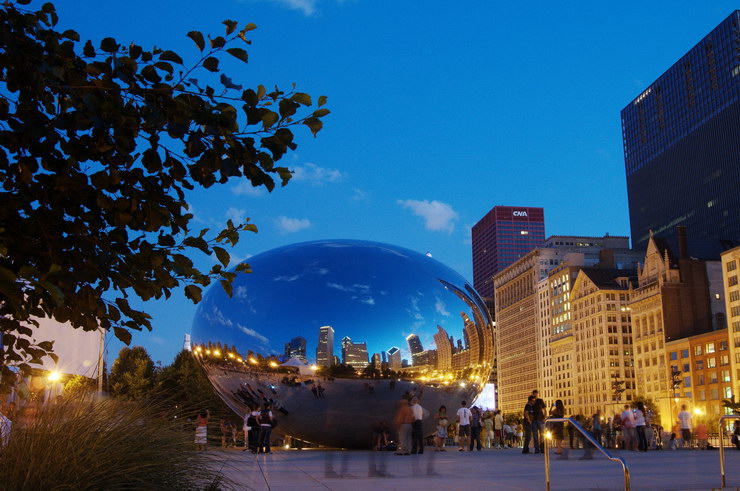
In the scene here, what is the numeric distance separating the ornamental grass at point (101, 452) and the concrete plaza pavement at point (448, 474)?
21.6 inches

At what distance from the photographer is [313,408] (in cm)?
1725

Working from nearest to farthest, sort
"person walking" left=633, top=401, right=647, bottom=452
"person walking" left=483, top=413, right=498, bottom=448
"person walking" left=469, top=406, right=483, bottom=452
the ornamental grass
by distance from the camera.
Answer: the ornamental grass
"person walking" left=469, top=406, right=483, bottom=452
"person walking" left=633, top=401, right=647, bottom=452
"person walking" left=483, top=413, right=498, bottom=448

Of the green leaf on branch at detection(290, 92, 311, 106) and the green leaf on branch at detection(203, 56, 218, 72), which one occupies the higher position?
the green leaf on branch at detection(203, 56, 218, 72)

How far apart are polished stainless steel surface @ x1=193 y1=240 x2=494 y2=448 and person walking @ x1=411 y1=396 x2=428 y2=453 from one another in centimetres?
24

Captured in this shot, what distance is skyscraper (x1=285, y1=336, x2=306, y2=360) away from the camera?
55.1 feet

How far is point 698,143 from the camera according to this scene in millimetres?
174000

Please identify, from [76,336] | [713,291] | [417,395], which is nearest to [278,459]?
[417,395]

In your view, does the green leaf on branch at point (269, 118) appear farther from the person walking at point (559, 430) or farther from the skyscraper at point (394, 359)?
the person walking at point (559, 430)

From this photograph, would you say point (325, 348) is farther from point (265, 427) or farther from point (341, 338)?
point (265, 427)

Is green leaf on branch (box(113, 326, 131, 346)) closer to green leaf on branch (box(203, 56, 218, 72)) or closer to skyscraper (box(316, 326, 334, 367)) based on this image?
green leaf on branch (box(203, 56, 218, 72))

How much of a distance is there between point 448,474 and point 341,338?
4.75 m

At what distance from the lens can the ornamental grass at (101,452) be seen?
5832 millimetres

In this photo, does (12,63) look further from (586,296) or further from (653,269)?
(586,296)

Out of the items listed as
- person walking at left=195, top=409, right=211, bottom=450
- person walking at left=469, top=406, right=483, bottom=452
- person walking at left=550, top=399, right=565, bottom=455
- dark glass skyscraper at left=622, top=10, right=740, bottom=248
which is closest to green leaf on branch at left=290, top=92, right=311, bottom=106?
person walking at left=195, top=409, right=211, bottom=450
